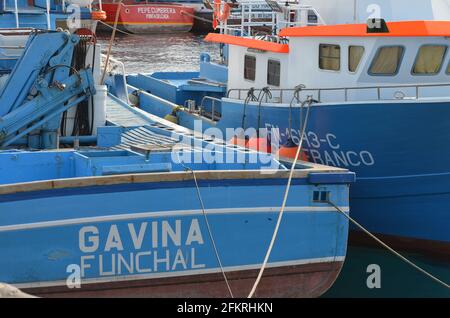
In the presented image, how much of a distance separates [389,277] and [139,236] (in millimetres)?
4873

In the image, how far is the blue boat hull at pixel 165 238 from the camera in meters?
9.84

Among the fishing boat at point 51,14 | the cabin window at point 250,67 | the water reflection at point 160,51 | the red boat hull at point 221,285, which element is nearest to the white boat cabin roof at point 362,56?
the cabin window at point 250,67

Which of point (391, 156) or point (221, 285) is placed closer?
point (221, 285)

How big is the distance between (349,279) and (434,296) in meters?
1.32

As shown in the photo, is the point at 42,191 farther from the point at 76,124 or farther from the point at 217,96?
the point at 217,96

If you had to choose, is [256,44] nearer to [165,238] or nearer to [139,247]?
[165,238]

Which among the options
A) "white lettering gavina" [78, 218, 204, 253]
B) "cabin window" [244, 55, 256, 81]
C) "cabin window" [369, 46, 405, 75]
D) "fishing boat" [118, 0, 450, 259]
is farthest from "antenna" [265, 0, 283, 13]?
"white lettering gavina" [78, 218, 204, 253]

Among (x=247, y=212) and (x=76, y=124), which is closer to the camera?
(x=247, y=212)

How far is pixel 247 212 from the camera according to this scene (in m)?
10.4

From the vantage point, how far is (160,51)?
47.2 meters

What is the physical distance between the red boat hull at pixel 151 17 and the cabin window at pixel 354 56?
4462 cm

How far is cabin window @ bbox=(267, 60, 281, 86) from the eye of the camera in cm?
1487

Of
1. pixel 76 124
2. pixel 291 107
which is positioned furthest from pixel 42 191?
pixel 291 107

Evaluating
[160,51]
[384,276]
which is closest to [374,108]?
[384,276]
